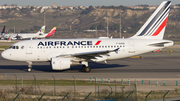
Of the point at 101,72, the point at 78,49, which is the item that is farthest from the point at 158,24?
the point at 78,49

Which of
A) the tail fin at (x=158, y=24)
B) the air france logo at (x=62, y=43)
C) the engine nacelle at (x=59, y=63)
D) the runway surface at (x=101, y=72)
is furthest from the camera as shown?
the tail fin at (x=158, y=24)

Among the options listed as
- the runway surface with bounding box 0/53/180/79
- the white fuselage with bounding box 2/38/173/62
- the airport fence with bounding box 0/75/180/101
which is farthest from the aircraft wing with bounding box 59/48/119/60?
the airport fence with bounding box 0/75/180/101

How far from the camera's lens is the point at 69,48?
35.4m

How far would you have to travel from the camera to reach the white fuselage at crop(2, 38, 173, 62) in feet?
116

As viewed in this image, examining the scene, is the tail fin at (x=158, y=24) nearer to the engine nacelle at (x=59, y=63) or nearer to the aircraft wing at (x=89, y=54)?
the aircraft wing at (x=89, y=54)

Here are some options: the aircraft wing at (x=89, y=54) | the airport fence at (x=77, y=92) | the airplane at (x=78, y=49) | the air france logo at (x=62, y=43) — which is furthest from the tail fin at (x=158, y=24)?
the airport fence at (x=77, y=92)

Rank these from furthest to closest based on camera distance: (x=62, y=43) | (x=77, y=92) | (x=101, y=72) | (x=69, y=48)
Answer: (x=62, y=43), (x=69, y=48), (x=101, y=72), (x=77, y=92)

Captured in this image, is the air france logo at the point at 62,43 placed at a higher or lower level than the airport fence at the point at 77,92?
higher

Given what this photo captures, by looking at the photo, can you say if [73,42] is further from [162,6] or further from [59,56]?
[162,6]

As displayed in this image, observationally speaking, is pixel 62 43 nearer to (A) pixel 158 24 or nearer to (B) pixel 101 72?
(B) pixel 101 72

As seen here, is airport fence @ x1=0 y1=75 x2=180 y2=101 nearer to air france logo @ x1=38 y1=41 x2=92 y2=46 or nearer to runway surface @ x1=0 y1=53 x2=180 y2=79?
runway surface @ x1=0 y1=53 x2=180 y2=79

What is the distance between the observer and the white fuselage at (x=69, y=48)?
35.3 meters

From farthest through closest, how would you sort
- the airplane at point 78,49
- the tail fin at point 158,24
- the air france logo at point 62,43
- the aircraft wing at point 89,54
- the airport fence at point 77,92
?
the tail fin at point 158,24, the air france logo at point 62,43, the airplane at point 78,49, the aircraft wing at point 89,54, the airport fence at point 77,92

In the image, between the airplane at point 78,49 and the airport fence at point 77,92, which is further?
the airplane at point 78,49
